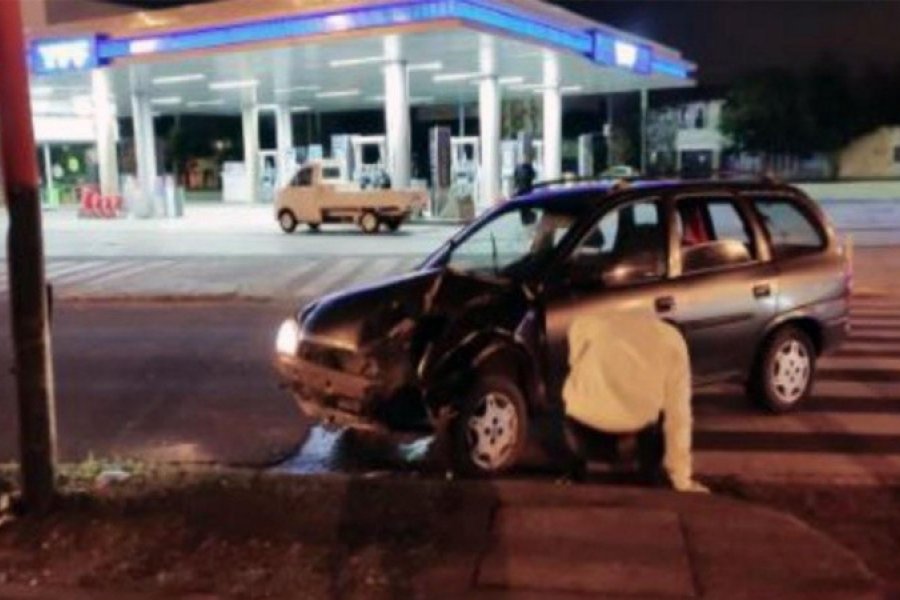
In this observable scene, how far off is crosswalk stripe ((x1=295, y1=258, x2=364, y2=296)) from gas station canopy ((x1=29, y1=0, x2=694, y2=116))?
222 inches

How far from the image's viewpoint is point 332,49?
27.1m

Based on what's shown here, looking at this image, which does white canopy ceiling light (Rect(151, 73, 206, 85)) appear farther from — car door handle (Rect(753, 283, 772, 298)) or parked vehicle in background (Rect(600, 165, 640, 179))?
car door handle (Rect(753, 283, 772, 298))

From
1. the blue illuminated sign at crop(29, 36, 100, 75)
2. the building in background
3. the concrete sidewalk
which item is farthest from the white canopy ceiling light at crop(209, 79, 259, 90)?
the building in background

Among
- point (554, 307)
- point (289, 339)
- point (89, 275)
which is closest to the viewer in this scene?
point (554, 307)

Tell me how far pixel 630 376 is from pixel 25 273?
116 inches

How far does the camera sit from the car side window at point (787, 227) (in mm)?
8289

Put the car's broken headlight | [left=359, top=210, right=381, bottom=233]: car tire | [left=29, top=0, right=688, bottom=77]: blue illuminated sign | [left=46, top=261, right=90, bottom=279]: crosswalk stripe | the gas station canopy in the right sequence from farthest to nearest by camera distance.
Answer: [left=359, top=210, right=381, bottom=233]: car tire, the gas station canopy, [left=29, top=0, right=688, bottom=77]: blue illuminated sign, [left=46, top=261, right=90, bottom=279]: crosswalk stripe, the car's broken headlight

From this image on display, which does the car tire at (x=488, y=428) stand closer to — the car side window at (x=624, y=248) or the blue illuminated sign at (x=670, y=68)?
the car side window at (x=624, y=248)

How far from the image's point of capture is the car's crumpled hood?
261 inches

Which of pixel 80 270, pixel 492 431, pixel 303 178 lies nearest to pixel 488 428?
pixel 492 431

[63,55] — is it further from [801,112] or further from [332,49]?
[801,112]

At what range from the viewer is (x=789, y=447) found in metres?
7.44

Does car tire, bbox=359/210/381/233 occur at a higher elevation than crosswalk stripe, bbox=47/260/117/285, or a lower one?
higher

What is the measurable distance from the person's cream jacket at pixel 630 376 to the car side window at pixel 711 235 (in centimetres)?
211
